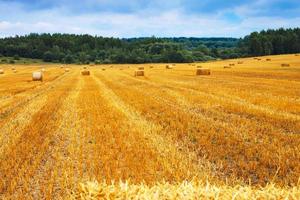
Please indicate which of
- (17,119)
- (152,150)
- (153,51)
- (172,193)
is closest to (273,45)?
(153,51)

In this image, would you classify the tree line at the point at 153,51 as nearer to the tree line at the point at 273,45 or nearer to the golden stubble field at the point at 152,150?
the tree line at the point at 273,45

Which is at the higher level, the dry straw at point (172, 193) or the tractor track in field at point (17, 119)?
the dry straw at point (172, 193)

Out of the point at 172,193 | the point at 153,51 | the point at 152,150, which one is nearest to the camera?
the point at 172,193

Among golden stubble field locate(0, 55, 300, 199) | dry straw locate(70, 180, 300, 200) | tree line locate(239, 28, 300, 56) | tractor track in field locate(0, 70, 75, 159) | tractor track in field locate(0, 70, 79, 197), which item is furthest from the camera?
tree line locate(239, 28, 300, 56)

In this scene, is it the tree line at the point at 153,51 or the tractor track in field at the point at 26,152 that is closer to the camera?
the tractor track in field at the point at 26,152

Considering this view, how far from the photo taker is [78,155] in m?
8.20

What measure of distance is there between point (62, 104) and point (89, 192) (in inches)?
544

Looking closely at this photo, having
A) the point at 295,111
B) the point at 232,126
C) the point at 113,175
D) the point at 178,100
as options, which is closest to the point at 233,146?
the point at 232,126

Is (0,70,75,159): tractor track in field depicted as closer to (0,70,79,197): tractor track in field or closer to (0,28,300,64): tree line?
(0,70,79,197): tractor track in field

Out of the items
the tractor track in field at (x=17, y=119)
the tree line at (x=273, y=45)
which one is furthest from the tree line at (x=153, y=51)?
the tractor track in field at (x=17, y=119)

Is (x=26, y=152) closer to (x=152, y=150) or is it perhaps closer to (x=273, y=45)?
(x=152, y=150)

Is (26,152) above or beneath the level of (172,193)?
beneath

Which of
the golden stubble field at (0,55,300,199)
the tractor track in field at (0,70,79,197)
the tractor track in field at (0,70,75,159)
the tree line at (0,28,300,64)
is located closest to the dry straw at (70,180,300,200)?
the golden stubble field at (0,55,300,199)

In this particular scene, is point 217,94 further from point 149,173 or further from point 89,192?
point 89,192
